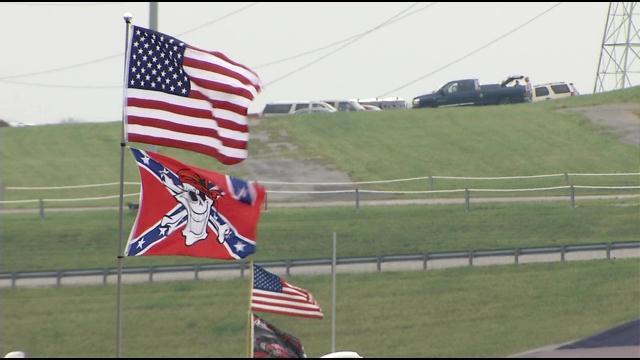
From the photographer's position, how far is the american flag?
619 inches

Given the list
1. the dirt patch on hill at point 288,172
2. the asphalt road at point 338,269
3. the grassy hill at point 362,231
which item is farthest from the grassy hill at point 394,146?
the asphalt road at point 338,269

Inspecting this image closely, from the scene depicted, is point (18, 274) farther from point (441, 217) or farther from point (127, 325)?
point (441, 217)

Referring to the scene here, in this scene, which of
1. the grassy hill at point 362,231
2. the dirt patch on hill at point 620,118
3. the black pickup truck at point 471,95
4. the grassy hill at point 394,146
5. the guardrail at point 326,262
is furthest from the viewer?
the black pickup truck at point 471,95

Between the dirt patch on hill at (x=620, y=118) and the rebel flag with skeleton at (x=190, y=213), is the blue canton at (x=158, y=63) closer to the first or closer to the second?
the rebel flag with skeleton at (x=190, y=213)

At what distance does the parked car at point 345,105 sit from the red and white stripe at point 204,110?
→ 56.2 m

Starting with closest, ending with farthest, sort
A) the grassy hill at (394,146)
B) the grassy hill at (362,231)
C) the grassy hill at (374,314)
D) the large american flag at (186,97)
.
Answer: the large american flag at (186,97)
the grassy hill at (374,314)
the grassy hill at (362,231)
the grassy hill at (394,146)

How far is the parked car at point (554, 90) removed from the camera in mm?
72500

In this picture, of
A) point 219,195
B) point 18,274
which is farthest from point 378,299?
point 219,195

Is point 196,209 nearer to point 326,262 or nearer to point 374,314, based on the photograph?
point 374,314

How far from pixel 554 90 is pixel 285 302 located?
194 feet

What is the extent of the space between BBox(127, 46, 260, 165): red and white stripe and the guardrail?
15.9m

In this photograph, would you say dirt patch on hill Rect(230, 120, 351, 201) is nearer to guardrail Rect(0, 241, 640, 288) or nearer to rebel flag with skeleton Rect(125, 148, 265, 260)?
guardrail Rect(0, 241, 640, 288)

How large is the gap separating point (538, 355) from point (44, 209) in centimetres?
2830

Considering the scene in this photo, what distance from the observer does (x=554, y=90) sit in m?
73.2
